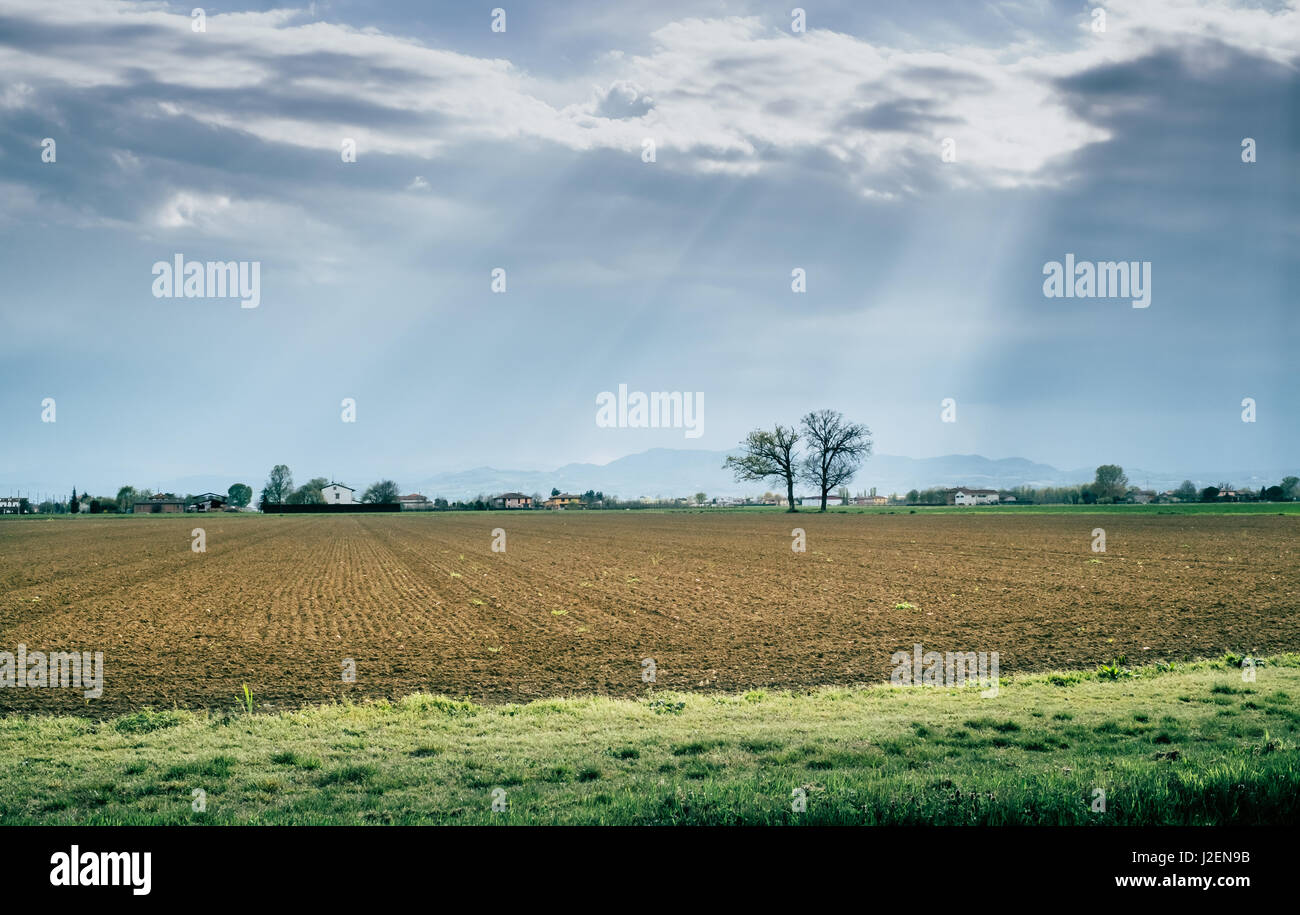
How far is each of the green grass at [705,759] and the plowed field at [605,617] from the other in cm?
240

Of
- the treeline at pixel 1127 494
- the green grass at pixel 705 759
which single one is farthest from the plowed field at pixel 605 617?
the treeline at pixel 1127 494

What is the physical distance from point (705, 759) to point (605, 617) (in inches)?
535

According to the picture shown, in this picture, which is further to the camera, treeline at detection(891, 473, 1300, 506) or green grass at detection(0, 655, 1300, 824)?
treeline at detection(891, 473, 1300, 506)

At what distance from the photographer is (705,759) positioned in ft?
27.5

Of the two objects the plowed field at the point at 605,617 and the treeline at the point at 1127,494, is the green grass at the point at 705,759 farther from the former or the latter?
the treeline at the point at 1127,494

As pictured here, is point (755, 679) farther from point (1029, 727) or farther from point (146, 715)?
point (146, 715)

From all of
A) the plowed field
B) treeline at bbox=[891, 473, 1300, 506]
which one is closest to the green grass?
the plowed field

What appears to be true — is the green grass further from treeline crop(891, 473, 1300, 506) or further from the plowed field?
treeline crop(891, 473, 1300, 506)

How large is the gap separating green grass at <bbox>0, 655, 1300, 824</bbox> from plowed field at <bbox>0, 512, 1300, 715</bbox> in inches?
94.3

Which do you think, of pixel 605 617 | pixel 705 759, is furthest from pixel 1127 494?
pixel 705 759

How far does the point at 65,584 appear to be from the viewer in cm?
3173

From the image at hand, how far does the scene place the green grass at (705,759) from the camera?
21.0ft

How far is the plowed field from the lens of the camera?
1484cm

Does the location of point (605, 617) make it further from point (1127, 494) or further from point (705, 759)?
point (1127, 494)
